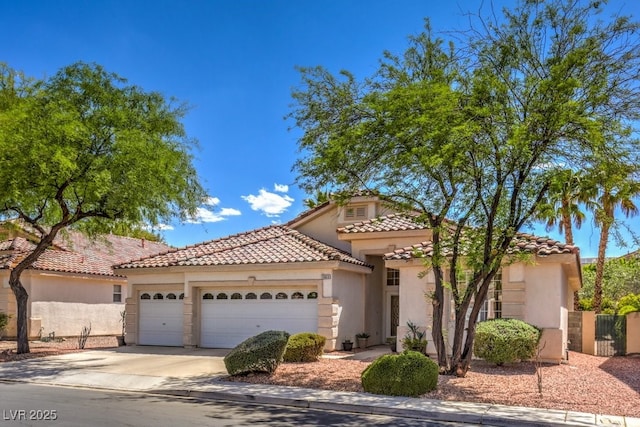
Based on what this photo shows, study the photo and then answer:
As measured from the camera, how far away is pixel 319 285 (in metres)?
19.8

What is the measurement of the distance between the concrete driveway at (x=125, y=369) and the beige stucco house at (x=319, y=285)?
2.00m

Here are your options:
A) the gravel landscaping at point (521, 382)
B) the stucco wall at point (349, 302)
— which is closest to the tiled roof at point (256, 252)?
the stucco wall at point (349, 302)

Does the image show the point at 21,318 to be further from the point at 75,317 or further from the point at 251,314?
the point at 75,317

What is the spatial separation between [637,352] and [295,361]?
13.4 m

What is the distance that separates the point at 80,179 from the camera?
16.9 meters

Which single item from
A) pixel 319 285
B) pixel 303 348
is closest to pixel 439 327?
A: pixel 303 348

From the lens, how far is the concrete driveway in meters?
13.7

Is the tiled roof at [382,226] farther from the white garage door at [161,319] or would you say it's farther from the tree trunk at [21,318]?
the tree trunk at [21,318]

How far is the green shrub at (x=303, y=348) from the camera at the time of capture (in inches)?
653

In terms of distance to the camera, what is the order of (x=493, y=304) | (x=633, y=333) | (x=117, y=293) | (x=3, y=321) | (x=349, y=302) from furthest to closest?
A: 1. (x=117, y=293)
2. (x=3, y=321)
3. (x=633, y=333)
4. (x=349, y=302)
5. (x=493, y=304)

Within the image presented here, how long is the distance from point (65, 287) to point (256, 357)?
16.3 m

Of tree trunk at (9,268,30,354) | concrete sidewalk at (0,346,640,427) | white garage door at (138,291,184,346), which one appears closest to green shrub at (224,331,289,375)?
concrete sidewalk at (0,346,640,427)

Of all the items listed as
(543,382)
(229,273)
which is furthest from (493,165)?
(229,273)

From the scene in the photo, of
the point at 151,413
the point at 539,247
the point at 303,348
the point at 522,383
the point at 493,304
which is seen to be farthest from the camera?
the point at 493,304
